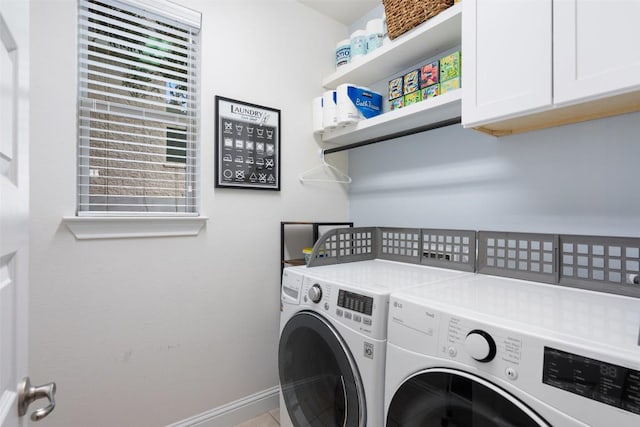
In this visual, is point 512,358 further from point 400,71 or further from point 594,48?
point 400,71

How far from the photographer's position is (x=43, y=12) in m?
1.28

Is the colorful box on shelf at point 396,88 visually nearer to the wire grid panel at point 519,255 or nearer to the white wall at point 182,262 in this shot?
the white wall at point 182,262

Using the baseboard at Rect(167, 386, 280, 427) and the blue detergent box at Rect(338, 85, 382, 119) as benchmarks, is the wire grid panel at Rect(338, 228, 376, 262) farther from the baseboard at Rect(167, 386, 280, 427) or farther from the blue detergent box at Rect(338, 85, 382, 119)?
the baseboard at Rect(167, 386, 280, 427)

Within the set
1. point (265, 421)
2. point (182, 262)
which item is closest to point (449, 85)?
point (182, 262)

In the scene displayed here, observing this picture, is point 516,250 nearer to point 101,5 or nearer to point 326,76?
point 326,76

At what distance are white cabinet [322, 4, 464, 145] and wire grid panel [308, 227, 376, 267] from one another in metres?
0.55

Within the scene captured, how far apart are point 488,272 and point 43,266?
1.85 meters

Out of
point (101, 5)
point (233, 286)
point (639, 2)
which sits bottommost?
point (233, 286)

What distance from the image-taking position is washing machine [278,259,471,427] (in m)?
1.06

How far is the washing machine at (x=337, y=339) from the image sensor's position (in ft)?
3.46

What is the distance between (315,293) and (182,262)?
760mm

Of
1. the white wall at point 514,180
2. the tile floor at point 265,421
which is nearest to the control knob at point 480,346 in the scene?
the white wall at point 514,180

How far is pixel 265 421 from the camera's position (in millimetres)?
1799

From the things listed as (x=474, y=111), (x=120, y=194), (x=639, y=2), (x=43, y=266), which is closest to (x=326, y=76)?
(x=474, y=111)
